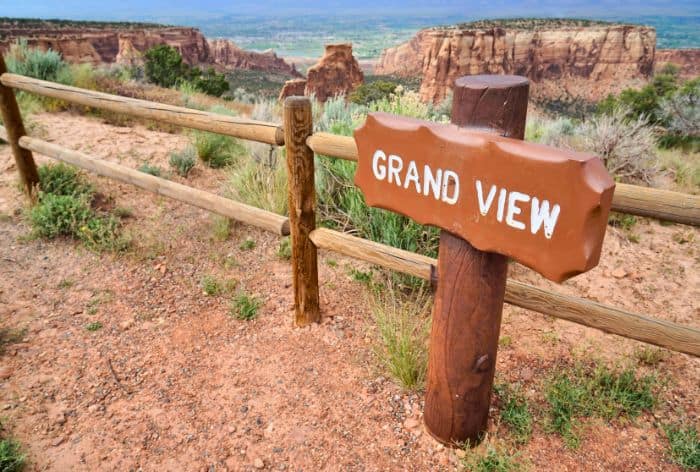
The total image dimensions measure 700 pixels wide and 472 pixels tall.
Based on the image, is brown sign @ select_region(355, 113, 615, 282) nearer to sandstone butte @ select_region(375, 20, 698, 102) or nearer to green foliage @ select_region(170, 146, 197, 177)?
green foliage @ select_region(170, 146, 197, 177)

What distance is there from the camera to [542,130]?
698 cm

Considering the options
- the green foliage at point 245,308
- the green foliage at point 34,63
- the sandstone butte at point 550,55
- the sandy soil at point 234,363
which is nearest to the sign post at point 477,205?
the sandy soil at point 234,363

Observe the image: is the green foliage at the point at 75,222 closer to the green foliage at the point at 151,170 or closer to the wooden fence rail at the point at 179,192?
→ the wooden fence rail at the point at 179,192

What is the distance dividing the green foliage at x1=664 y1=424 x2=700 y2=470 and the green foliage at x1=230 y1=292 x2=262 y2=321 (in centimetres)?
218

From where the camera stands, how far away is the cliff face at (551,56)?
178 feet

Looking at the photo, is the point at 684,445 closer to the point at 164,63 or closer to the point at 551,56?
the point at 164,63

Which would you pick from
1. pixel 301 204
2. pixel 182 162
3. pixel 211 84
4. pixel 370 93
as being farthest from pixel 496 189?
pixel 211 84

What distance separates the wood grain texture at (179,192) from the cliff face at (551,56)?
175 ft

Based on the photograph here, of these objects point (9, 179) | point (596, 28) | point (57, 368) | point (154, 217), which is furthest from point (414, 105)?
point (596, 28)

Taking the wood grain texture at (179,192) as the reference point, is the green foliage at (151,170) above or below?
below

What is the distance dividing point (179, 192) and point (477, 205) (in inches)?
88.6

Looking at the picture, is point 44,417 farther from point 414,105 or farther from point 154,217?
point 414,105

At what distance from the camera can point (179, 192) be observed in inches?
123

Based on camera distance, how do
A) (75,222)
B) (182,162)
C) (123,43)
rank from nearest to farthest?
(75,222)
(182,162)
(123,43)
